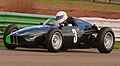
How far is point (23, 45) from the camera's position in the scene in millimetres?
13672

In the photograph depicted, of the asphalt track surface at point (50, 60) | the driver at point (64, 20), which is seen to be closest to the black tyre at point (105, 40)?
the driver at point (64, 20)

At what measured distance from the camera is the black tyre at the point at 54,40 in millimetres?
13453

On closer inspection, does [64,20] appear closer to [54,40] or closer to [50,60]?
[54,40]

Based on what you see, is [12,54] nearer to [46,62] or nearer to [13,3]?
[46,62]

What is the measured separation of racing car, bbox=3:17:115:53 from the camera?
13.6 metres

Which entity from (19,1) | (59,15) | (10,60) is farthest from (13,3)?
(10,60)

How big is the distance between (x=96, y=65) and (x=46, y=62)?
1122 mm

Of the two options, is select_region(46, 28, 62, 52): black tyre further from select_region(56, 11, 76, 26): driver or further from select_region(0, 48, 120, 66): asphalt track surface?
select_region(56, 11, 76, 26): driver

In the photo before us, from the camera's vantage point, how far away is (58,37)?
1391 cm

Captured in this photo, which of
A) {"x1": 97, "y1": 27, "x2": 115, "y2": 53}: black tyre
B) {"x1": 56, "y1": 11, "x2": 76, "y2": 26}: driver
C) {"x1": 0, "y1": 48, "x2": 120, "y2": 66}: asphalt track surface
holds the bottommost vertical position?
{"x1": 0, "y1": 48, "x2": 120, "y2": 66}: asphalt track surface

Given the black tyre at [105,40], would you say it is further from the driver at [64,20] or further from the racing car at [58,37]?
the driver at [64,20]

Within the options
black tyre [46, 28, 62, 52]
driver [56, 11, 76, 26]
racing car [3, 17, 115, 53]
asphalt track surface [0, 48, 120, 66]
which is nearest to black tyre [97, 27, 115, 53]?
racing car [3, 17, 115, 53]

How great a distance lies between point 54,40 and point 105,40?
1.91 meters

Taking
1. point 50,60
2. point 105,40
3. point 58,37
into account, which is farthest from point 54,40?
point 50,60
